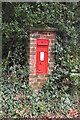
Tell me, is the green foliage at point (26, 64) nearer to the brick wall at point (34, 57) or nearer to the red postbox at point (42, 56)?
the brick wall at point (34, 57)

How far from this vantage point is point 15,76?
14.6ft

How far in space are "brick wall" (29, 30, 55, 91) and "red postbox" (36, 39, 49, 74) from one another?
3.0 inches

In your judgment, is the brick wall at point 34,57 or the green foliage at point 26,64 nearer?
the green foliage at point 26,64

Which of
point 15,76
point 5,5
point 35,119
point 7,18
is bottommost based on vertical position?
point 35,119

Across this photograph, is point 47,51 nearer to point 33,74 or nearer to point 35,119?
point 33,74

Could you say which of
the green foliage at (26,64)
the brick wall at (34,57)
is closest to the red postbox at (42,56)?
the brick wall at (34,57)

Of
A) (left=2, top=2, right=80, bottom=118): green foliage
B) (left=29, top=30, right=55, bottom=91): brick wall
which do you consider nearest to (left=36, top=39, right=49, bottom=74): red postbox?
(left=29, top=30, right=55, bottom=91): brick wall

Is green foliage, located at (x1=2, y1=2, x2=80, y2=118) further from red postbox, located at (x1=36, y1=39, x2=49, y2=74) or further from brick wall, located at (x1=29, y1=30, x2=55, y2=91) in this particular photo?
red postbox, located at (x1=36, y1=39, x2=49, y2=74)

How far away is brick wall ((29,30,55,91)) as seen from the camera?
4.36m

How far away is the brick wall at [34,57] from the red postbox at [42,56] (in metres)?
0.08

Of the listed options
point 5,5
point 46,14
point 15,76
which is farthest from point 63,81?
point 5,5

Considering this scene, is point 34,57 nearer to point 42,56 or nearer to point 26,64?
point 42,56

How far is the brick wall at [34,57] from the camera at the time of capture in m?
4.36

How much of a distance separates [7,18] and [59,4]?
1.50 meters
